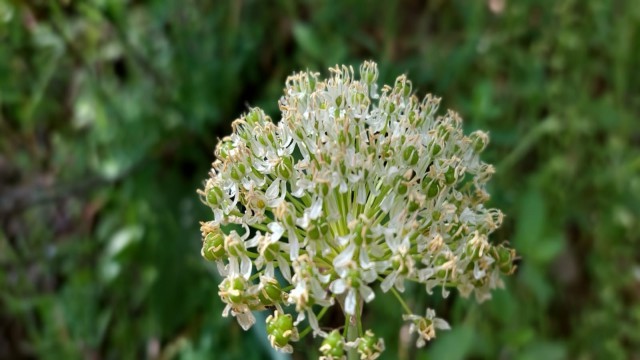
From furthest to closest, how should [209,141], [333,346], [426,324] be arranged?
[209,141], [426,324], [333,346]

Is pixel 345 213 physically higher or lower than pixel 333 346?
higher

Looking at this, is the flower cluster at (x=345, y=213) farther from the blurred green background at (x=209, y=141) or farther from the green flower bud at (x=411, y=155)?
the blurred green background at (x=209, y=141)

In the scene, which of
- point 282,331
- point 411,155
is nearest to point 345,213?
point 411,155

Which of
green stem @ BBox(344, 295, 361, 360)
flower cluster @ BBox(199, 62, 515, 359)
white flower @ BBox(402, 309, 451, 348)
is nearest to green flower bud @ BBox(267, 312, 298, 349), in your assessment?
flower cluster @ BBox(199, 62, 515, 359)

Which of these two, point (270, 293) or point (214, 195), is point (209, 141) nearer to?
point (214, 195)

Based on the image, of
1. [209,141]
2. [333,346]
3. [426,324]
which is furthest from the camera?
[209,141]

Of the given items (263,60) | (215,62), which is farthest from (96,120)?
(263,60)

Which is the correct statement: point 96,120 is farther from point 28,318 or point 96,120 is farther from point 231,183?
point 231,183
